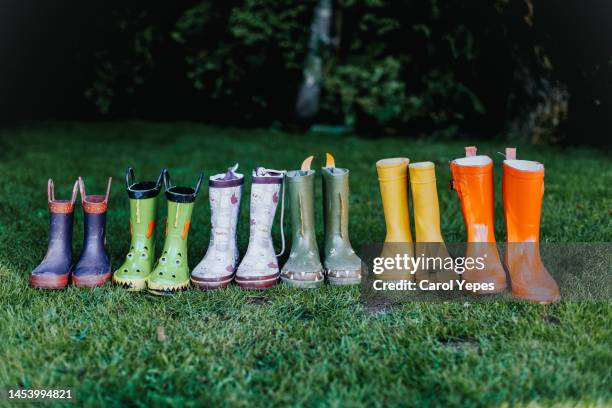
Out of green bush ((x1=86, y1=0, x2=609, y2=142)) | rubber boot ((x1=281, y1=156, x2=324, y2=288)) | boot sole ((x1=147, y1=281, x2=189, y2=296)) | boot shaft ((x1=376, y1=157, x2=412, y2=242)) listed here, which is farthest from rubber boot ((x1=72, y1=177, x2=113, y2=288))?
green bush ((x1=86, y1=0, x2=609, y2=142))

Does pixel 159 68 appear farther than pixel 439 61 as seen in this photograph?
Yes

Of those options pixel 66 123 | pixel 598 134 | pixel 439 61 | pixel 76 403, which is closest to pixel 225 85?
pixel 66 123

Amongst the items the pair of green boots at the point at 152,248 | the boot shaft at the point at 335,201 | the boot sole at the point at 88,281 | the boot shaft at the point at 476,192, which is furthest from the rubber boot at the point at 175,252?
the boot shaft at the point at 476,192

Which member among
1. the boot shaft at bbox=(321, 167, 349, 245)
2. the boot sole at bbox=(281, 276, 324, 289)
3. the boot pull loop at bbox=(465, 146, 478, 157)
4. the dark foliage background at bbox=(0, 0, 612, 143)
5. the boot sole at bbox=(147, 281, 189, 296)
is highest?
the dark foliage background at bbox=(0, 0, 612, 143)

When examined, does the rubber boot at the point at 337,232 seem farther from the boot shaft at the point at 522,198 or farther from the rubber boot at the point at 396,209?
the boot shaft at the point at 522,198

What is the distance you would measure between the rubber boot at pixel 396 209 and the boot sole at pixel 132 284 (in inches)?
40.4

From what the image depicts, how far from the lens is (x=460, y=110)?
290 inches

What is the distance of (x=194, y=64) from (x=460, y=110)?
138 inches

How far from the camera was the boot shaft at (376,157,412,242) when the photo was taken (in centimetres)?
274

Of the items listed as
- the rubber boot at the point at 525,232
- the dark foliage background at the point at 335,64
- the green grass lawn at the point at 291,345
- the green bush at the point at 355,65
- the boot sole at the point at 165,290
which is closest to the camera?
the green grass lawn at the point at 291,345

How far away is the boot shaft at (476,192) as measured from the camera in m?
2.63

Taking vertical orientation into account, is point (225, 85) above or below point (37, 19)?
below

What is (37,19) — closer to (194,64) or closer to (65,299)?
(194,64)

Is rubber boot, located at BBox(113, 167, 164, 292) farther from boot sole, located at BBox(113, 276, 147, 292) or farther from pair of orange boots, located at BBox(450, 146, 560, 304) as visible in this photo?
pair of orange boots, located at BBox(450, 146, 560, 304)
